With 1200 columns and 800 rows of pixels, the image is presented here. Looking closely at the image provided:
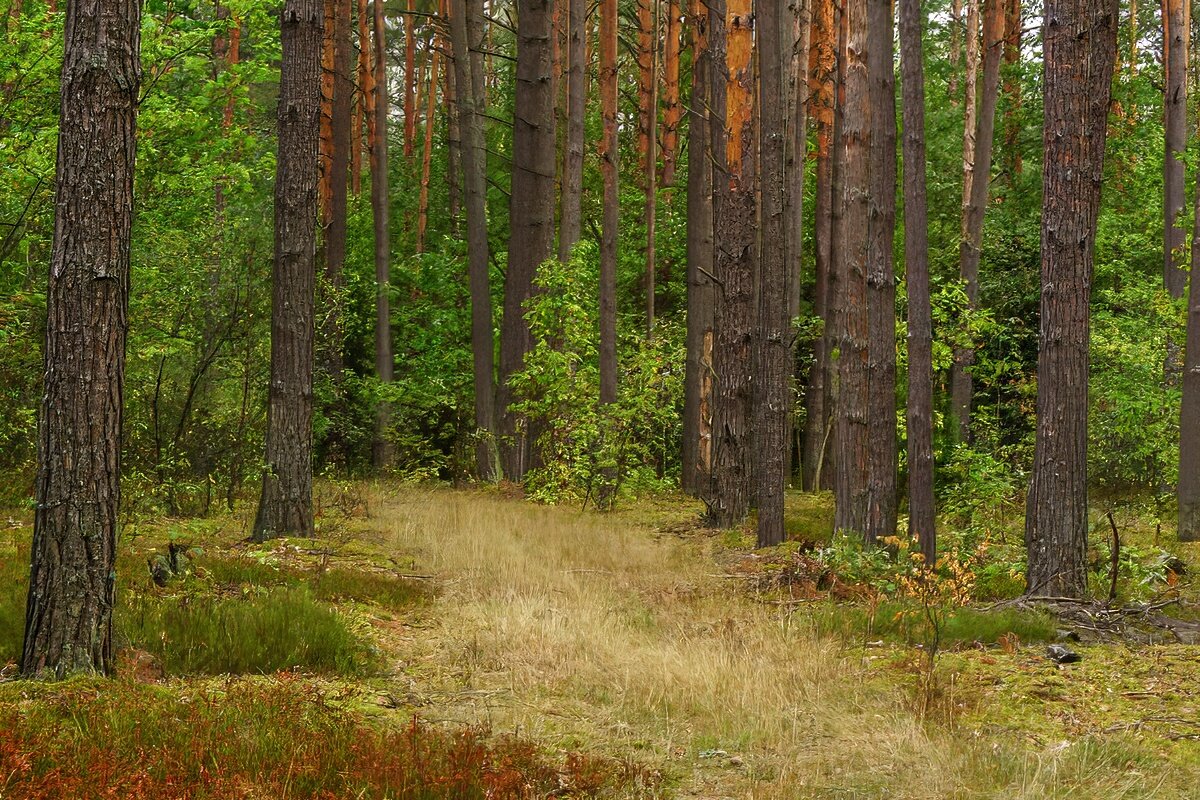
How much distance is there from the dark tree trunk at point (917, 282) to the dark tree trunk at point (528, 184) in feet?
28.7

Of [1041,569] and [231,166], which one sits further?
[231,166]

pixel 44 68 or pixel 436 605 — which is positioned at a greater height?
pixel 44 68

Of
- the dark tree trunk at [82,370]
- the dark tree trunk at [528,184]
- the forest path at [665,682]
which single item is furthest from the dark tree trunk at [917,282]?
the dark tree trunk at [528,184]

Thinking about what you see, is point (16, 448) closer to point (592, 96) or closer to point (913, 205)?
point (913, 205)

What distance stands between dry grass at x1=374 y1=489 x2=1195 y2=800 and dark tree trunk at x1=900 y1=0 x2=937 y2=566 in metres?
2.18

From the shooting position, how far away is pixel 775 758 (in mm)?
5289

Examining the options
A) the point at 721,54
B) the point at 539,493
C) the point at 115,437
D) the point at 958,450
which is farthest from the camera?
the point at 539,493

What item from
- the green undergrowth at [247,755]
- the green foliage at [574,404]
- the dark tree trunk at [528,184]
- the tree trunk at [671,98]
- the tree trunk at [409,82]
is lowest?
the green undergrowth at [247,755]

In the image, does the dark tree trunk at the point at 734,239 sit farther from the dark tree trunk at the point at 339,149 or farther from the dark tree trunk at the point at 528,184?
the dark tree trunk at the point at 339,149

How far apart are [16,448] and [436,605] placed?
22.2ft

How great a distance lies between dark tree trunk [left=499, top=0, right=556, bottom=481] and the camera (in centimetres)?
1822

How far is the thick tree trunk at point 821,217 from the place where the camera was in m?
20.0

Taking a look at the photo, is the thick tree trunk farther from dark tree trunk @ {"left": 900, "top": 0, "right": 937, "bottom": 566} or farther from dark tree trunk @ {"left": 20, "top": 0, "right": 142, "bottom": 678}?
dark tree trunk @ {"left": 20, "top": 0, "right": 142, "bottom": 678}

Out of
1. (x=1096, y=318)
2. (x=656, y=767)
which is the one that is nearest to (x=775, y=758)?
(x=656, y=767)
